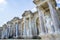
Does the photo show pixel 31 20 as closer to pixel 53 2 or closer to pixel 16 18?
pixel 16 18

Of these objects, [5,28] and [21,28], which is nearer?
[21,28]

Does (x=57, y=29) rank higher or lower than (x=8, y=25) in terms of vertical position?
lower

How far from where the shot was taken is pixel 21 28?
2458cm

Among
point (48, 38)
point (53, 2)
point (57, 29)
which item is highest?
point (53, 2)

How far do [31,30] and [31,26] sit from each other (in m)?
0.75

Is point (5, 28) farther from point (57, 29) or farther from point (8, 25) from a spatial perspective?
point (57, 29)

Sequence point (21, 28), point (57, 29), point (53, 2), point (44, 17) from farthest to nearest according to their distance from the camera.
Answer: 1. point (21, 28)
2. point (44, 17)
3. point (53, 2)
4. point (57, 29)

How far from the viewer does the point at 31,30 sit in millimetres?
19719

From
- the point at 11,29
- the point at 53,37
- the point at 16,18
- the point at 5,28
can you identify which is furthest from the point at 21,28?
the point at 53,37

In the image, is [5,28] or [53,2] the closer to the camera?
[53,2]

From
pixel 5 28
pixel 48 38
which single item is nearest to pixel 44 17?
pixel 48 38

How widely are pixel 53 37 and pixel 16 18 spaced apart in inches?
687

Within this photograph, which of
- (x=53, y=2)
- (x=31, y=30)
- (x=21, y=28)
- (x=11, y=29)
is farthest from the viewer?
(x=11, y=29)

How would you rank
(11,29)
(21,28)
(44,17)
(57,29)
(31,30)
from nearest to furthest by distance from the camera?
(57,29) < (44,17) < (31,30) < (21,28) < (11,29)
